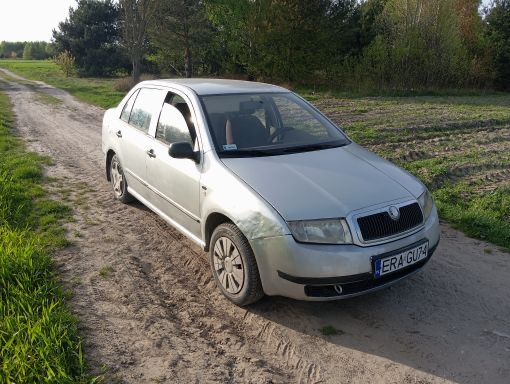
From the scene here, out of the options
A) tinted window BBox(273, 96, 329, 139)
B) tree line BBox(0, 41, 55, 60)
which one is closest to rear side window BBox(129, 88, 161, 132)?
tinted window BBox(273, 96, 329, 139)

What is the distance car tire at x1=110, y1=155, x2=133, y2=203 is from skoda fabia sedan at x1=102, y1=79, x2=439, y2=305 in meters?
0.79

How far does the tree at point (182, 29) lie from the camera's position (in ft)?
83.0

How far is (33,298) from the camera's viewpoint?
3.58m

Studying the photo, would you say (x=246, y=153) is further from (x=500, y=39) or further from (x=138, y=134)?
(x=500, y=39)

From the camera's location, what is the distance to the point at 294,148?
170 inches

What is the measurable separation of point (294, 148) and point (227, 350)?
1974 millimetres

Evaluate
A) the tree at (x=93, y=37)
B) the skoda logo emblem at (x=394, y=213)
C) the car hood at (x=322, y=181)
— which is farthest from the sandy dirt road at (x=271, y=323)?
the tree at (x=93, y=37)

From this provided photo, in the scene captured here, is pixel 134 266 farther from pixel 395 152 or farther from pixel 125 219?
pixel 395 152

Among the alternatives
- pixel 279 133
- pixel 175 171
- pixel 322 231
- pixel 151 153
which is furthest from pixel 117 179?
pixel 322 231

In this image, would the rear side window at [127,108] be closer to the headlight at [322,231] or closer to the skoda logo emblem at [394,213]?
the headlight at [322,231]

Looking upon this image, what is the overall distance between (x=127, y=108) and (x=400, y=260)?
4.03 m

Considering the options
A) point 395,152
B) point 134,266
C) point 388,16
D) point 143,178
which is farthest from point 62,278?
point 388,16

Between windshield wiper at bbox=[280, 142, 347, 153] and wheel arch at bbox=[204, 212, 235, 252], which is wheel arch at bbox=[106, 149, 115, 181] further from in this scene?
windshield wiper at bbox=[280, 142, 347, 153]

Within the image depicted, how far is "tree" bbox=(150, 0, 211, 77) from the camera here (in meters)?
25.3
